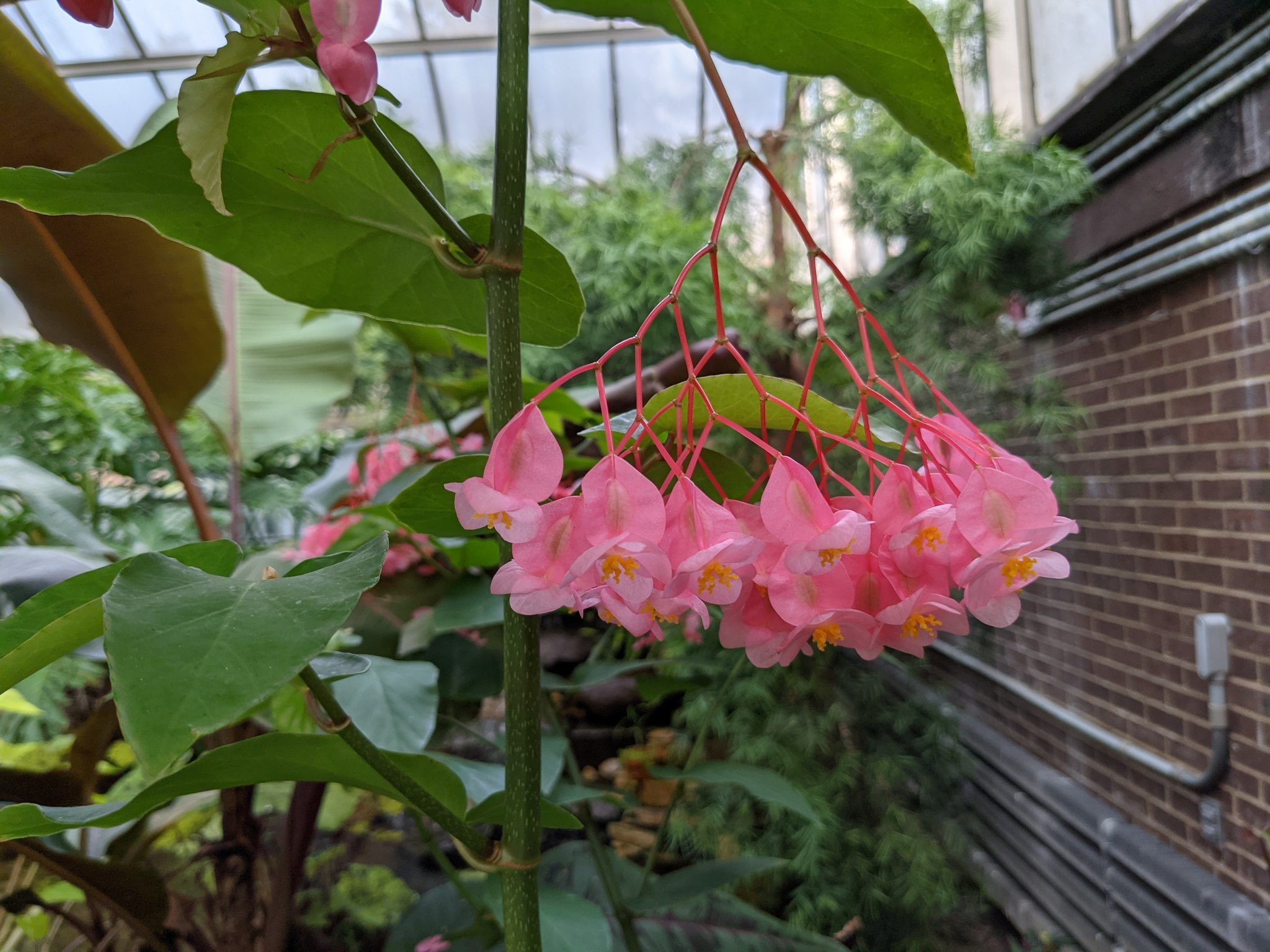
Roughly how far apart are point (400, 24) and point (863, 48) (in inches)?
170

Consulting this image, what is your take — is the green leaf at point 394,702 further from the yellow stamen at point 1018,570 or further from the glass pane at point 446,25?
the glass pane at point 446,25

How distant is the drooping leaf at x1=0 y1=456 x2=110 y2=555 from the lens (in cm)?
70

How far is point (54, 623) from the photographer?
0.74ft

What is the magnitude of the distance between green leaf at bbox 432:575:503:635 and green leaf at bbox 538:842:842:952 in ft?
0.89

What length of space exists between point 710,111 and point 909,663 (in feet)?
11.3

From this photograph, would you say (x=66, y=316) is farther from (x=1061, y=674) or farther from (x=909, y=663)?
(x=1061, y=674)

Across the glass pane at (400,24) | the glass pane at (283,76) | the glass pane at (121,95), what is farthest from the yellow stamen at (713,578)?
the glass pane at (121,95)

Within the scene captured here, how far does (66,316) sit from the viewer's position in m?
0.70

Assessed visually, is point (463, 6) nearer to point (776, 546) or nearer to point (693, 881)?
point (776, 546)

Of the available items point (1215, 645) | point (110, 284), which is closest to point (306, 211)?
point (110, 284)

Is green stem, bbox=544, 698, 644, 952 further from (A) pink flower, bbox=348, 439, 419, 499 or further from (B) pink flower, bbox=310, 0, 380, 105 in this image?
(B) pink flower, bbox=310, 0, 380, 105

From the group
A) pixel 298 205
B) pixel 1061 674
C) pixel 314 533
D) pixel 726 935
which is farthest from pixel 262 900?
pixel 1061 674

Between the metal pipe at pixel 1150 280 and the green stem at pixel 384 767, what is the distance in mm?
1345

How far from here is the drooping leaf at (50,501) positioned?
27.7 inches
